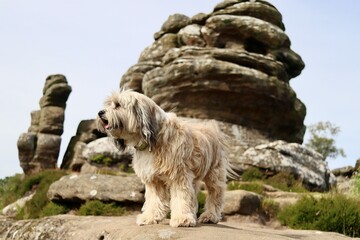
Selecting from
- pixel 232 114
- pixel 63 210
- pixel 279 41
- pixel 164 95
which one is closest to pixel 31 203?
pixel 63 210

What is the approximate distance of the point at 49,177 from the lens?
22.0 metres

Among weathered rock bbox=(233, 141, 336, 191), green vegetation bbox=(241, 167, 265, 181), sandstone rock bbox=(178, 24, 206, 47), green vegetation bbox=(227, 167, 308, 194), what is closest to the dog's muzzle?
green vegetation bbox=(227, 167, 308, 194)

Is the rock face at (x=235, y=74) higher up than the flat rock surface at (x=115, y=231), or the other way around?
the rock face at (x=235, y=74)

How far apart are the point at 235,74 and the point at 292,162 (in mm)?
5736

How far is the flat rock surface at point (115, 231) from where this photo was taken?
5.80m

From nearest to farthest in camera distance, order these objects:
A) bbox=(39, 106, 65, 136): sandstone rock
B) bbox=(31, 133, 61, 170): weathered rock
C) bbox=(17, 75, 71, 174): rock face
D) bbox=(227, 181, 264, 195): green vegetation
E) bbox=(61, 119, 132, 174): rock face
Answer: bbox=(227, 181, 264, 195): green vegetation → bbox=(61, 119, 132, 174): rock face → bbox=(31, 133, 61, 170): weathered rock → bbox=(17, 75, 71, 174): rock face → bbox=(39, 106, 65, 136): sandstone rock

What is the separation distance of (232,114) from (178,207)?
19.2 m

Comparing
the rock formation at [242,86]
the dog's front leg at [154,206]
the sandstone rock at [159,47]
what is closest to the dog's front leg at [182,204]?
the dog's front leg at [154,206]

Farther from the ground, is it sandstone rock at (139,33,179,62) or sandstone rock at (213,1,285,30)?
sandstone rock at (213,1,285,30)

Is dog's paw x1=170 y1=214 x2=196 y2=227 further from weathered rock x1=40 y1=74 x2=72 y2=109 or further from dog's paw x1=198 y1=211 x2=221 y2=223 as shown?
weathered rock x1=40 y1=74 x2=72 y2=109

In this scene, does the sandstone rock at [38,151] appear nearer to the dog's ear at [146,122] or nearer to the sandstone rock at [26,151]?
the sandstone rock at [26,151]

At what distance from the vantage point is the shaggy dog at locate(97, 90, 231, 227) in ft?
20.2

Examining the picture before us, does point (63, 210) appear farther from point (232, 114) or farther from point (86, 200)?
point (232, 114)

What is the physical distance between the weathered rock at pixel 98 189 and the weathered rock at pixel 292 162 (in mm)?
8512
